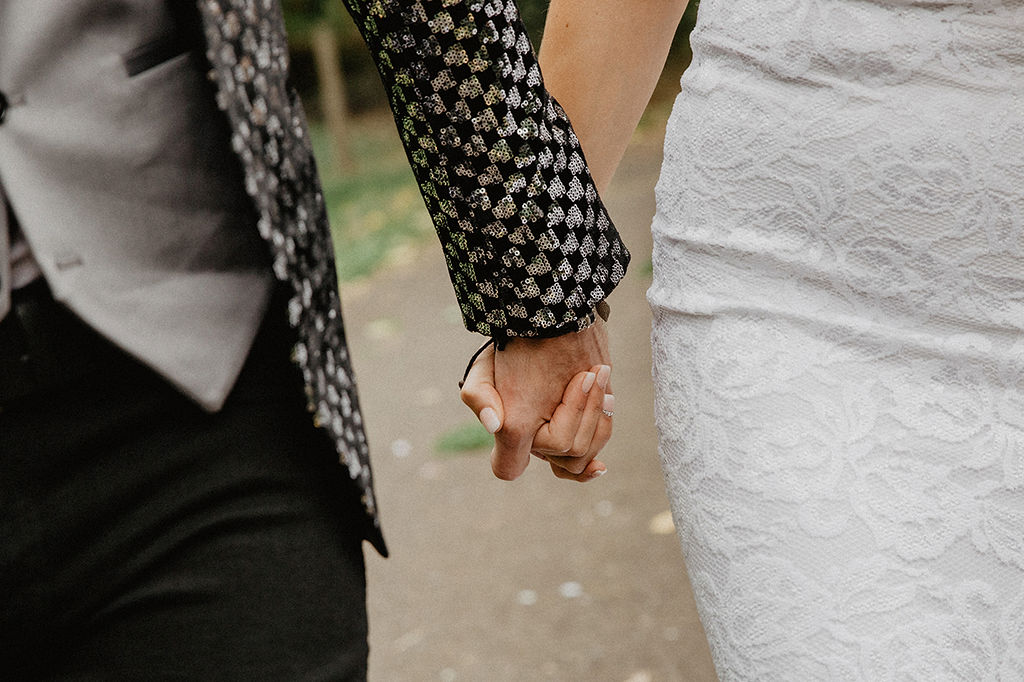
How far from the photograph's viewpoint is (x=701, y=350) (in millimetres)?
1364

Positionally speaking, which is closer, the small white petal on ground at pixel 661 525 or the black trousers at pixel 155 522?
the black trousers at pixel 155 522

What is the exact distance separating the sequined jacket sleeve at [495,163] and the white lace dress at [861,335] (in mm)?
181

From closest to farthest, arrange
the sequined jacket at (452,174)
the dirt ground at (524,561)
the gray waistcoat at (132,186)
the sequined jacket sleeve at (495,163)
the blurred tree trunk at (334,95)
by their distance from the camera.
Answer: the gray waistcoat at (132,186) → the sequined jacket at (452,174) → the sequined jacket sleeve at (495,163) → the dirt ground at (524,561) → the blurred tree trunk at (334,95)

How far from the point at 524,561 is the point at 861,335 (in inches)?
109

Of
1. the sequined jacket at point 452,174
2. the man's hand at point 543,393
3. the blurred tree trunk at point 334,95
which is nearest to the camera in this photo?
the sequined jacket at point 452,174

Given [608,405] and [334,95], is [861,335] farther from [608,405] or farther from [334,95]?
[334,95]

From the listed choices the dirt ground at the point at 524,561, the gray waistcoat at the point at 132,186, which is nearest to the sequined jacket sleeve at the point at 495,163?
the gray waistcoat at the point at 132,186

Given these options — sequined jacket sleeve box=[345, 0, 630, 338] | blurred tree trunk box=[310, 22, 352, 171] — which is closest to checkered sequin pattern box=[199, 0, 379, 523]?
sequined jacket sleeve box=[345, 0, 630, 338]

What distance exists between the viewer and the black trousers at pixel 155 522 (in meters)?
1.10

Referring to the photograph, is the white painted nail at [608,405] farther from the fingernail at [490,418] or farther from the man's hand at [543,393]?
the fingernail at [490,418]

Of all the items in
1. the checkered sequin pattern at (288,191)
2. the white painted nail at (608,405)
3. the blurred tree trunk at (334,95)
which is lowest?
the blurred tree trunk at (334,95)

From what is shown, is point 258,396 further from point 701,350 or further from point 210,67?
point 701,350

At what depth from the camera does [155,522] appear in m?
1.15

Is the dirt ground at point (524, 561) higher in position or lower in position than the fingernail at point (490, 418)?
lower
